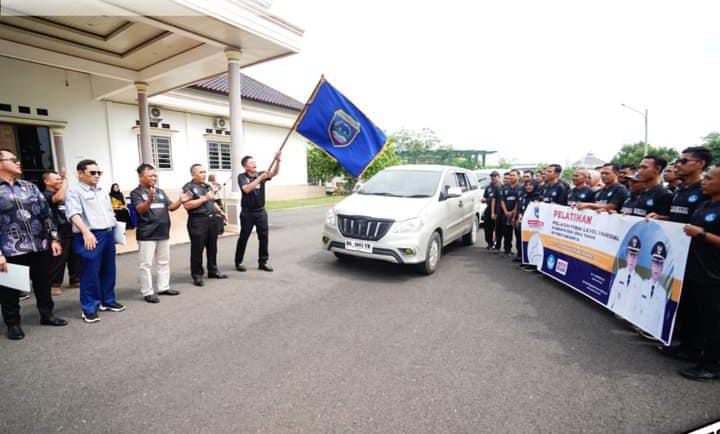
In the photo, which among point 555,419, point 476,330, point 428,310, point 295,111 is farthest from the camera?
point 295,111

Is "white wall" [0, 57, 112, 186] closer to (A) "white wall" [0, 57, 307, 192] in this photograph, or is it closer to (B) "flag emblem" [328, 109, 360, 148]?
(A) "white wall" [0, 57, 307, 192]

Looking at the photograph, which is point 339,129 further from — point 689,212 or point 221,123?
point 221,123

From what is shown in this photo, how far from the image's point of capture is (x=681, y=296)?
3.31m

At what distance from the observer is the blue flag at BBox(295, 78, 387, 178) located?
18.7ft

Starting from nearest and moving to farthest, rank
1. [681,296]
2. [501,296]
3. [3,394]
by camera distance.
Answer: [3,394], [681,296], [501,296]

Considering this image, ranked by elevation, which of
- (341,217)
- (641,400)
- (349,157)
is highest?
(349,157)

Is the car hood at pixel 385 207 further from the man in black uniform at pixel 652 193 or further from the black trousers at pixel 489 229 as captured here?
the man in black uniform at pixel 652 193

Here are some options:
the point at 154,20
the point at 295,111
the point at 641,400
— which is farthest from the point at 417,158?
the point at 641,400

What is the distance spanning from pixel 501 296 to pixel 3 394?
17.1ft

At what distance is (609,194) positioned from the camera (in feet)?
15.8

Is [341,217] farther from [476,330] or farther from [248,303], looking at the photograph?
[476,330]

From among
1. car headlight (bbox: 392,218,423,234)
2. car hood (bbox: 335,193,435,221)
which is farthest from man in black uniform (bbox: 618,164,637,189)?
car headlight (bbox: 392,218,423,234)

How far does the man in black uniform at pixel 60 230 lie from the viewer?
14.9ft

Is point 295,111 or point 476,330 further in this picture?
point 295,111
